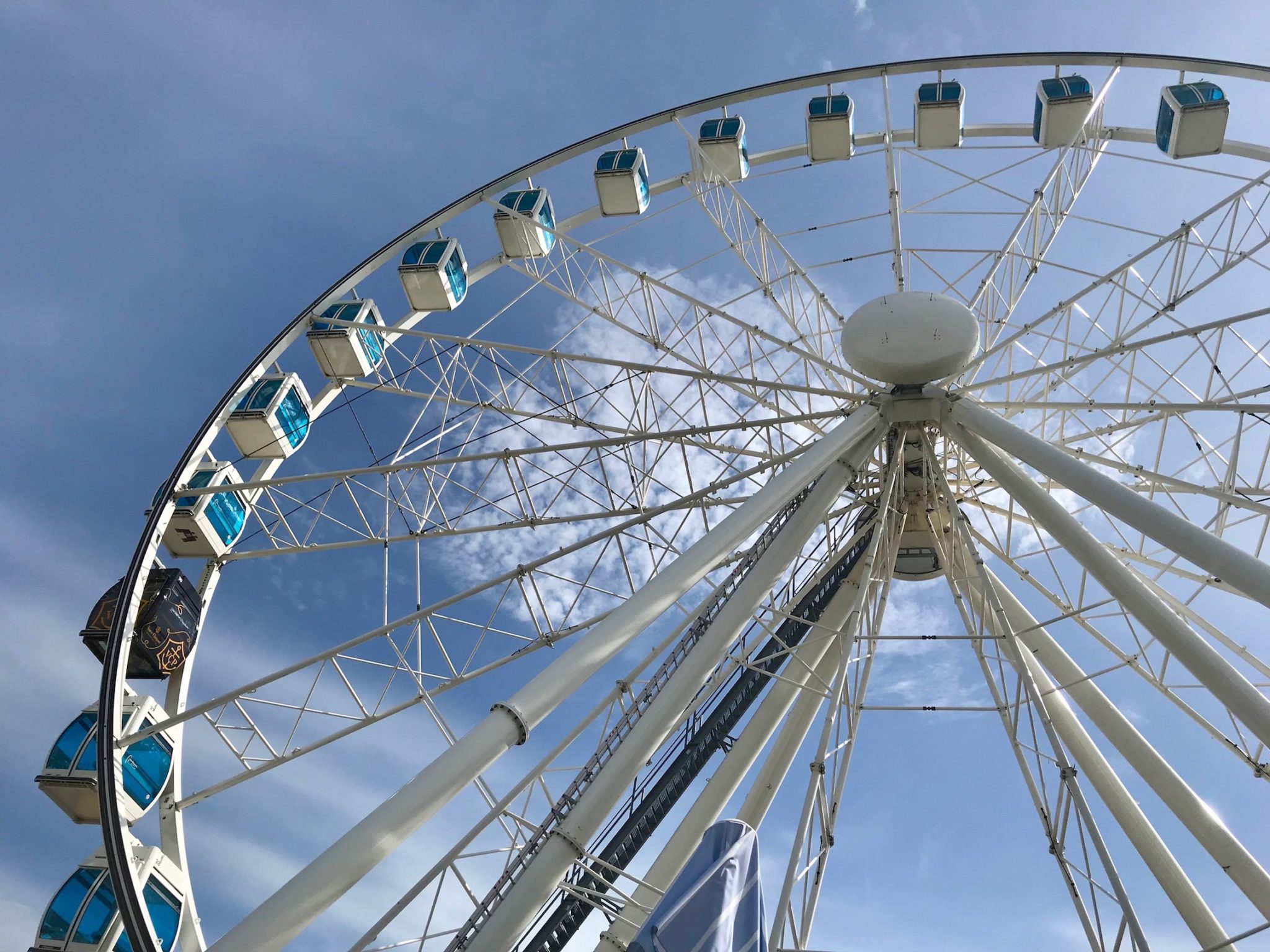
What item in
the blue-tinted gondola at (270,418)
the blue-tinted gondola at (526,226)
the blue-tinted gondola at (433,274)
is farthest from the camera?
the blue-tinted gondola at (526,226)

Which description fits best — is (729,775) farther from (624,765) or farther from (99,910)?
(99,910)

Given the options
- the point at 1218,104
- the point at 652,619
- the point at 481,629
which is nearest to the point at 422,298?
the point at 481,629

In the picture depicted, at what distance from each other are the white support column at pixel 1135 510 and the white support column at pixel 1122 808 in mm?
1984

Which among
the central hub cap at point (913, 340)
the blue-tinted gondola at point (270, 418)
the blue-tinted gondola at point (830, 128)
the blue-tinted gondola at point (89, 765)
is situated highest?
the blue-tinted gondola at point (830, 128)

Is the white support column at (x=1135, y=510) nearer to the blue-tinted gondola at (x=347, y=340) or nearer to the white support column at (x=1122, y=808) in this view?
the white support column at (x=1122, y=808)

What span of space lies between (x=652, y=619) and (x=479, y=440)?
25.5 feet

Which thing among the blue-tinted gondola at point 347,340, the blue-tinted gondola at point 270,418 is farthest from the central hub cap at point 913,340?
the blue-tinted gondola at point 270,418

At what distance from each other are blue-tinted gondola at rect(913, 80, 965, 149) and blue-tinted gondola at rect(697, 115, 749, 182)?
321 cm

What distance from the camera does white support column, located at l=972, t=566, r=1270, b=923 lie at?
10547 mm

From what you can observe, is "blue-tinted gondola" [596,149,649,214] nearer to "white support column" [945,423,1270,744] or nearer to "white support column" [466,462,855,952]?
"white support column" [466,462,855,952]

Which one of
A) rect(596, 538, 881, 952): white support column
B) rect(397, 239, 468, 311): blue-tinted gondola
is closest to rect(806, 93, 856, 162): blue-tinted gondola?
rect(397, 239, 468, 311): blue-tinted gondola

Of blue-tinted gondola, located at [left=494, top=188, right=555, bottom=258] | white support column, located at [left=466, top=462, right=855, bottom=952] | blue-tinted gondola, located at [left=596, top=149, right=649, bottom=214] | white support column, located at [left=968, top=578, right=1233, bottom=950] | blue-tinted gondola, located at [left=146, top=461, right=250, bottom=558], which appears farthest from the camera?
blue-tinted gondola, located at [left=596, top=149, right=649, bottom=214]

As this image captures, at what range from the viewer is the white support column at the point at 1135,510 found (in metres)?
7.42

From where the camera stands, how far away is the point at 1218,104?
48.5 feet
